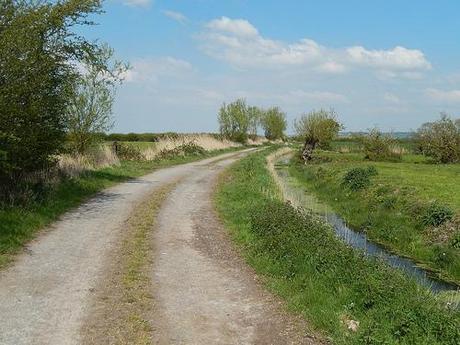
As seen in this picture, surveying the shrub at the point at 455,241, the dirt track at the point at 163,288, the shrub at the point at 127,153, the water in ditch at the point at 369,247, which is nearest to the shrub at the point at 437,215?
the shrub at the point at 455,241

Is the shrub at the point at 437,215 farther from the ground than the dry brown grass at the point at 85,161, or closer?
closer

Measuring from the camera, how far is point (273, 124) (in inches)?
4375

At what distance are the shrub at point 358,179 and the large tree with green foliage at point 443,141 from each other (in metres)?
19.7

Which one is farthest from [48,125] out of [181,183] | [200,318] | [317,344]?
[317,344]

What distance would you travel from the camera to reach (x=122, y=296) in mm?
8391

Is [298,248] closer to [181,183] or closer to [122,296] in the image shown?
[122,296]

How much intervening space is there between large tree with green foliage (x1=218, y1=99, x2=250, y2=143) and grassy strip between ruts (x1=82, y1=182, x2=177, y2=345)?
6755cm

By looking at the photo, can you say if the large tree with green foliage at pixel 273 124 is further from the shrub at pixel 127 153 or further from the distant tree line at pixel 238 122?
the shrub at pixel 127 153

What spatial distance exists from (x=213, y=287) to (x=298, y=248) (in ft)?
7.75

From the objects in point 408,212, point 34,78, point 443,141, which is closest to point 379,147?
point 443,141

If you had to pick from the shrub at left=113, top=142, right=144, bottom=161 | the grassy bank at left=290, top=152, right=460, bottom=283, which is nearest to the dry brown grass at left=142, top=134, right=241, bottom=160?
the shrub at left=113, top=142, right=144, bottom=161

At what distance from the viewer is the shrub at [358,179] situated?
2561 centimetres

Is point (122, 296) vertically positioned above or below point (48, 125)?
below

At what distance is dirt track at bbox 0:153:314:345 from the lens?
7.07 meters
